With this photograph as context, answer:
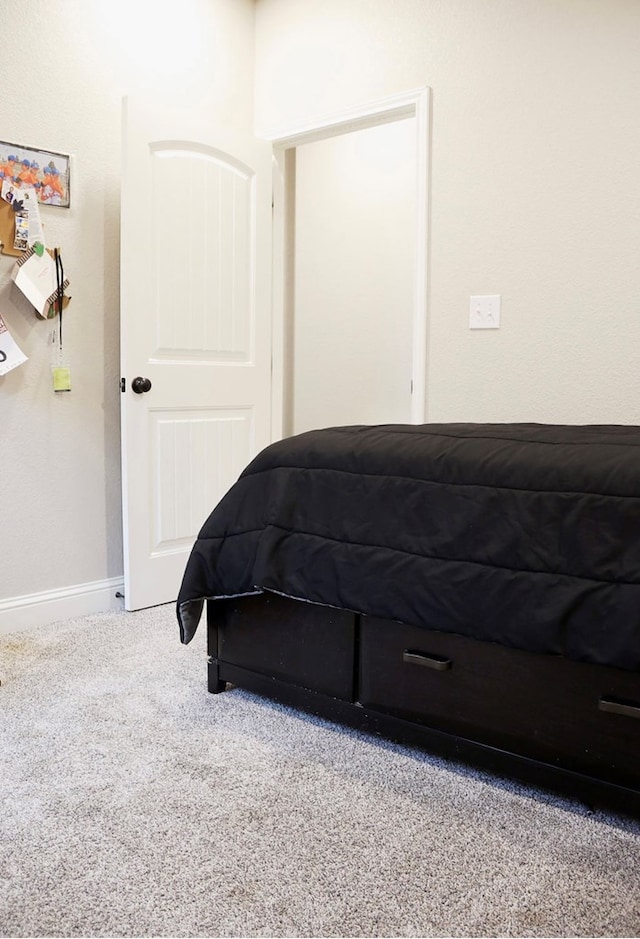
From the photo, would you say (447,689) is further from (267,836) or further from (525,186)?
(525,186)

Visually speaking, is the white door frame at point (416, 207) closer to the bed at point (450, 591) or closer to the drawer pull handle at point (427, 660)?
the bed at point (450, 591)

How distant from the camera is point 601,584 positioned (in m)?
1.46

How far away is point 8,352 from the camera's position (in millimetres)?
2727

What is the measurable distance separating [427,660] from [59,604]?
175 cm

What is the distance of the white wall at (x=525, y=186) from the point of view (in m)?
2.61

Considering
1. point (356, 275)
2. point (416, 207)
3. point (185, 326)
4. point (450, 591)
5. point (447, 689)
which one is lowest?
point (447, 689)

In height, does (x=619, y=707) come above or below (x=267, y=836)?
above

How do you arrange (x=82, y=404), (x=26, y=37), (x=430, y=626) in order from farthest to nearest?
(x=82, y=404), (x=26, y=37), (x=430, y=626)

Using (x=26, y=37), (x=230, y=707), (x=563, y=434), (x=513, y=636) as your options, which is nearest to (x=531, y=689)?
(x=513, y=636)

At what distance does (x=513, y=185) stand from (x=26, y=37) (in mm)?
1814

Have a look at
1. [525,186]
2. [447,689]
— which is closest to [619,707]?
[447,689]

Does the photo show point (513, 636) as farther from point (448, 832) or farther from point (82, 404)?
point (82, 404)

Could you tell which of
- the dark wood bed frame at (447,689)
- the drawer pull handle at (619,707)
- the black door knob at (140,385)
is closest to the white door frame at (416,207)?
the black door knob at (140,385)

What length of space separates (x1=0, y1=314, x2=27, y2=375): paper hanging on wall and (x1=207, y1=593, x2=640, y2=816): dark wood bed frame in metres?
1.23
